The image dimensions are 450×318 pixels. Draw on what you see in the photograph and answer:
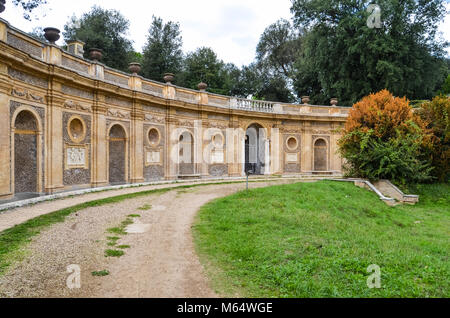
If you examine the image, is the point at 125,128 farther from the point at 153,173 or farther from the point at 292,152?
the point at 292,152

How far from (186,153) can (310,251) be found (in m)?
16.1

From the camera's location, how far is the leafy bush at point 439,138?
16844 mm

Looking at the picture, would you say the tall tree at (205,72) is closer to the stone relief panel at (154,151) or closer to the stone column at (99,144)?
the stone relief panel at (154,151)

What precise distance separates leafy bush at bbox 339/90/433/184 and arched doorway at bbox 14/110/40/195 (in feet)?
53.0

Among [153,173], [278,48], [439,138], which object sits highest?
[278,48]

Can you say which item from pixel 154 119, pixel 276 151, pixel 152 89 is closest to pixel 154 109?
pixel 154 119

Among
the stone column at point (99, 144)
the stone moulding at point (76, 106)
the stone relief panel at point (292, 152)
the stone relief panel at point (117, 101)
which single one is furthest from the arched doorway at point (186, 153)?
the stone relief panel at point (292, 152)

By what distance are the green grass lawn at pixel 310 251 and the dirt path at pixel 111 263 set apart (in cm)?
43

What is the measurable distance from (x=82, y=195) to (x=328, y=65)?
26.7 metres

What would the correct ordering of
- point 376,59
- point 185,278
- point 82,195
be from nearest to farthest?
point 185,278 < point 82,195 < point 376,59

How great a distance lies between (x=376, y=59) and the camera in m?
26.6

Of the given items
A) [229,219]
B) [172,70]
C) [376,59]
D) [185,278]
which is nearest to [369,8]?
[376,59]

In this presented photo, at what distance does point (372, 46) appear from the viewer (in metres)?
25.0
